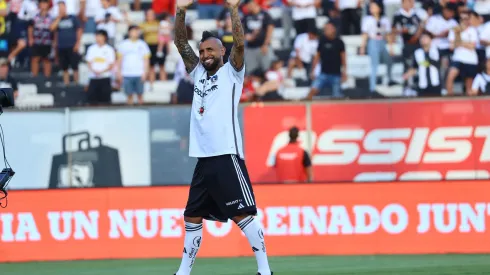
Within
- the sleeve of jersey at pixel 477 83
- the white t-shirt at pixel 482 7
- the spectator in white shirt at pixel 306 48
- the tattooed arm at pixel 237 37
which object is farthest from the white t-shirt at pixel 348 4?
the tattooed arm at pixel 237 37

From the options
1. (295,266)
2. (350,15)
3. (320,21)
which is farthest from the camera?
(320,21)

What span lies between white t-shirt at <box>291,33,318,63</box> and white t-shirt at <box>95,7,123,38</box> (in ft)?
12.1

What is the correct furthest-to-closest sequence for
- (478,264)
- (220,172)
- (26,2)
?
1. (26,2)
2. (478,264)
3. (220,172)

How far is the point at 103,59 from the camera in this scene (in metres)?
22.0

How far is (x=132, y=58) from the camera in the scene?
22.1 meters

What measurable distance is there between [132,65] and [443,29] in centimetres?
595

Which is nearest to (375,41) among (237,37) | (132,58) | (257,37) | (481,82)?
(257,37)

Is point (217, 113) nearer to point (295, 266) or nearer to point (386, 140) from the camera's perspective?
point (295, 266)

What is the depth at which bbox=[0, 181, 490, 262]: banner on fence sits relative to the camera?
1517 cm

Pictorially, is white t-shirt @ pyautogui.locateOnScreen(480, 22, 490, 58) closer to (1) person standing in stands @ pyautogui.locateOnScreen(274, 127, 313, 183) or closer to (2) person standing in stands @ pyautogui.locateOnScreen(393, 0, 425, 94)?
(2) person standing in stands @ pyautogui.locateOnScreen(393, 0, 425, 94)

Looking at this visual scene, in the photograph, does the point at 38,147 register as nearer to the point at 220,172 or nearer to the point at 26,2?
the point at 26,2

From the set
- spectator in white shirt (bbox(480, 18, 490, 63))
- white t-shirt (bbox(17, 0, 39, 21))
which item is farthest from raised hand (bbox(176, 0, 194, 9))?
white t-shirt (bbox(17, 0, 39, 21))

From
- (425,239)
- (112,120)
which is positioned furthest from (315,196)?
(112,120)

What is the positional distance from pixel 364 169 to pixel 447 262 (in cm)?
490
